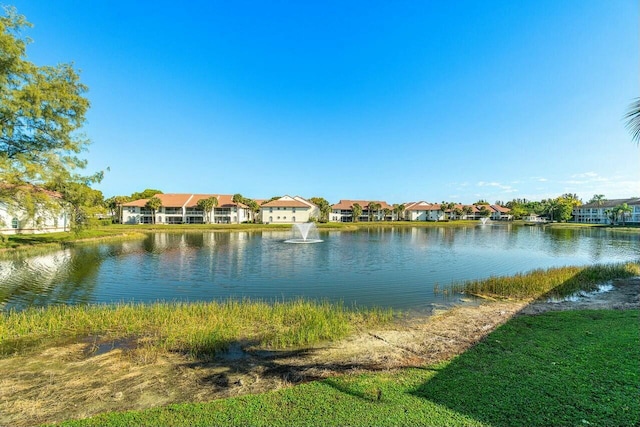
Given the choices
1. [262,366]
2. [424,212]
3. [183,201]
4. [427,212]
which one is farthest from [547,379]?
[424,212]

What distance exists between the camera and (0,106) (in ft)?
46.0

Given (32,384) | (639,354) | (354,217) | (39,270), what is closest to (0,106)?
(39,270)

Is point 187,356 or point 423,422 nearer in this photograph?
point 423,422

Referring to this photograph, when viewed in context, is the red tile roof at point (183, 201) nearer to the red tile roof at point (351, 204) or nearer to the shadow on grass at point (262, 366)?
the red tile roof at point (351, 204)

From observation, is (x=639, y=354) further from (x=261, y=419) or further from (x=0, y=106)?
(x=0, y=106)

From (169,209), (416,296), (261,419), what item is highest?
(169,209)

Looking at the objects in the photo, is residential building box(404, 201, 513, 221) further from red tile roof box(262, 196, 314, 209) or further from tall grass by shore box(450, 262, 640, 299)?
tall grass by shore box(450, 262, 640, 299)

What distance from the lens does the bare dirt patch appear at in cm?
554

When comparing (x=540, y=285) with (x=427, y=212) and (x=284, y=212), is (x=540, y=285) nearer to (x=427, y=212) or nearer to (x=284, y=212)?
(x=284, y=212)

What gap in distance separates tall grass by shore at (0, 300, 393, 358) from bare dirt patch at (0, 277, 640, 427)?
1.75 feet

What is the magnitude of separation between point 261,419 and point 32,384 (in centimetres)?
537

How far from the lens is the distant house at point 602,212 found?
96.7m

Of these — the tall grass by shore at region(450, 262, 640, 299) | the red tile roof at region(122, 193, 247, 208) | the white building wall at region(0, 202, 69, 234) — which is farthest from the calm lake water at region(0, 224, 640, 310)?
the red tile roof at region(122, 193, 247, 208)

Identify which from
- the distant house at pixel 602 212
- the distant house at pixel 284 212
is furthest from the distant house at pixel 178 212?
the distant house at pixel 602 212
